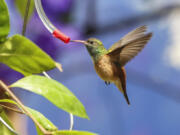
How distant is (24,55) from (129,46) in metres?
0.11

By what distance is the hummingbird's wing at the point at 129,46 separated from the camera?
0.96 ft

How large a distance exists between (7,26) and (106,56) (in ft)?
0.37

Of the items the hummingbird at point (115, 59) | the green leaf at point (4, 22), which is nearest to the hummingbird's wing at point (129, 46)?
the hummingbird at point (115, 59)

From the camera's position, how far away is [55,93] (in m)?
0.24

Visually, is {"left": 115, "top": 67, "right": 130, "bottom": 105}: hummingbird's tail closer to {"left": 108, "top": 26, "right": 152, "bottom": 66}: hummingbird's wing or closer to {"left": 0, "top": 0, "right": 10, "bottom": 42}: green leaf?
{"left": 108, "top": 26, "right": 152, "bottom": 66}: hummingbird's wing

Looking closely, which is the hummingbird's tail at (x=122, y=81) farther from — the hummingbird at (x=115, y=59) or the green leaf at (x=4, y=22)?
the green leaf at (x=4, y=22)

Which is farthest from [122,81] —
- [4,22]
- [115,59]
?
[4,22]

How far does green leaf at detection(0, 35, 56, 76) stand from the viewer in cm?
26

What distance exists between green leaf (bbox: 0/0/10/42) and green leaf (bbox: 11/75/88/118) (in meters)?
0.04

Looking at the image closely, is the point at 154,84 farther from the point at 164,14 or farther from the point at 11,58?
the point at 11,58

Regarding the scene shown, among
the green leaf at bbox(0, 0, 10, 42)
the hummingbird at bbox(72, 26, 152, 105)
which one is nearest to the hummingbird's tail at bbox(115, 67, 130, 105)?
the hummingbird at bbox(72, 26, 152, 105)

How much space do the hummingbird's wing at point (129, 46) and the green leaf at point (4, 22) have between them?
11 centimetres

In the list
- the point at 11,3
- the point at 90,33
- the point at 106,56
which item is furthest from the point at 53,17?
the point at 106,56

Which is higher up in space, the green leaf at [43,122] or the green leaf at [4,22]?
the green leaf at [4,22]
